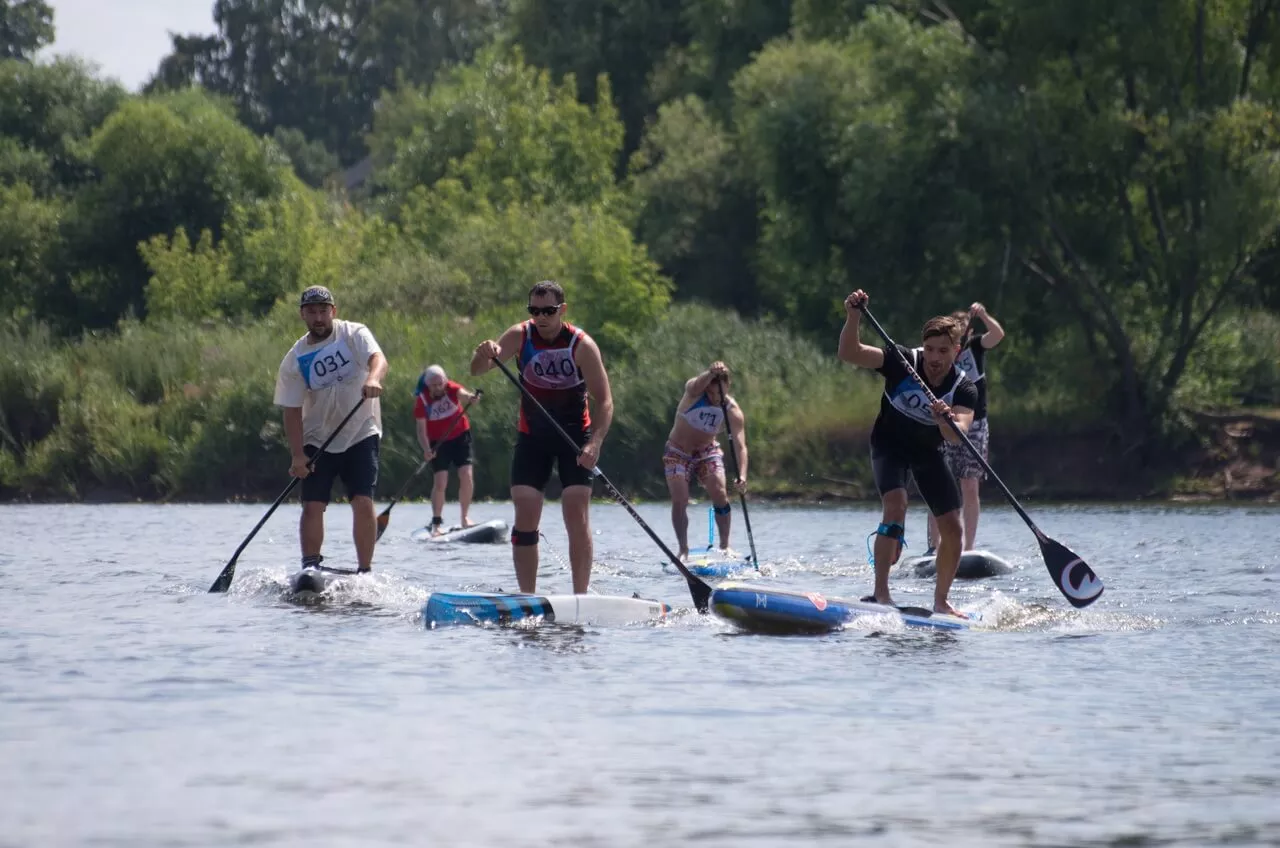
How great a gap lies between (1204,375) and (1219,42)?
547 cm

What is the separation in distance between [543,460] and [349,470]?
1.91 meters

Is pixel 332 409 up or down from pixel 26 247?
down

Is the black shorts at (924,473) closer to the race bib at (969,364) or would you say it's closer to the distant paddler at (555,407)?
the distant paddler at (555,407)

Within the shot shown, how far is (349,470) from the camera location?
1309 cm

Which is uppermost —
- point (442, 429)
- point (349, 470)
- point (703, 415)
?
point (442, 429)

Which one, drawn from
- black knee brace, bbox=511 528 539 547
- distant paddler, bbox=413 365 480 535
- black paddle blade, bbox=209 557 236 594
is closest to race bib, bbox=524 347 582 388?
black knee brace, bbox=511 528 539 547

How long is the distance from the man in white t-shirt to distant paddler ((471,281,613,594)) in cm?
161

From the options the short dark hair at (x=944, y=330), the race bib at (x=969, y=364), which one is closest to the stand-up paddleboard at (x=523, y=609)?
the short dark hair at (x=944, y=330)

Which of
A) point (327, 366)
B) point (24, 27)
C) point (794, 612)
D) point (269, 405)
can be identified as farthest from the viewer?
point (24, 27)

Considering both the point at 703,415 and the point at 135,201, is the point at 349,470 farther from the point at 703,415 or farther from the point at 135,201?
the point at 135,201

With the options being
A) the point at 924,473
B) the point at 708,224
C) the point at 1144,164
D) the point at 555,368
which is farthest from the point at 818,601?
the point at 708,224

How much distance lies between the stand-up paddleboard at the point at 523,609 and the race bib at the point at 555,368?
120cm

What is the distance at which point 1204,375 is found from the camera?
34656 millimetres

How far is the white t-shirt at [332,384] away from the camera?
42.5 ft
